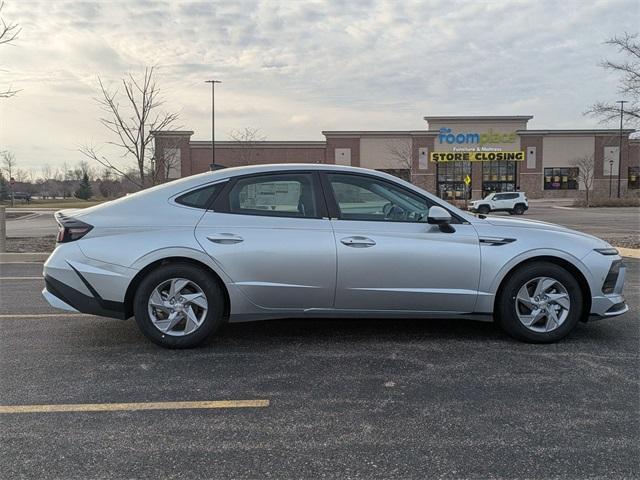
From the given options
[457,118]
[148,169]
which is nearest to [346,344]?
[148,169]

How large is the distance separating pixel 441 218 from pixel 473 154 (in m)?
57.7

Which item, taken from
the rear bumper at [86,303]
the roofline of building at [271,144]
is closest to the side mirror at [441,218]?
the rear bumper at [86,303]

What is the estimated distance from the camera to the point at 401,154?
5822cm

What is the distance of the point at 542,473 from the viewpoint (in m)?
2.75

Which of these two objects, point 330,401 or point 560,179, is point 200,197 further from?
point 560,179

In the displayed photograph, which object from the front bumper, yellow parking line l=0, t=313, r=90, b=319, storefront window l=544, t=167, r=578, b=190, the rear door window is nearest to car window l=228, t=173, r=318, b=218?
the rear door window

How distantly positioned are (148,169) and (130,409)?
14.6m

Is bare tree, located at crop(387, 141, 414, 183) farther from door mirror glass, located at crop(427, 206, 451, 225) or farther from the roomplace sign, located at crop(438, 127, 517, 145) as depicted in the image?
door mirror glass, located at crop(427, 206, 451, 225)

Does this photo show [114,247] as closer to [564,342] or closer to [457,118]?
[564,342]

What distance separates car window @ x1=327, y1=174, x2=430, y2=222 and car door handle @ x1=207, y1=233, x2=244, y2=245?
929mm

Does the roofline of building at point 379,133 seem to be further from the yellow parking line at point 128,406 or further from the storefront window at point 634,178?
the yellow parking line at point 128,406

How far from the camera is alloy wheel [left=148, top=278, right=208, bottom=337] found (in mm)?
4559

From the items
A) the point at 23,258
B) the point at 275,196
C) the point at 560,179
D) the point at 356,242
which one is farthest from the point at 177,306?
the point at 560,179

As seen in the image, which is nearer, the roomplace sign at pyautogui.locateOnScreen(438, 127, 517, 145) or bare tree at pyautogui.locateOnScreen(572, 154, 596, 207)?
bare tree at pyautogui.locateOnScreen(572, 154, 596, 207)
